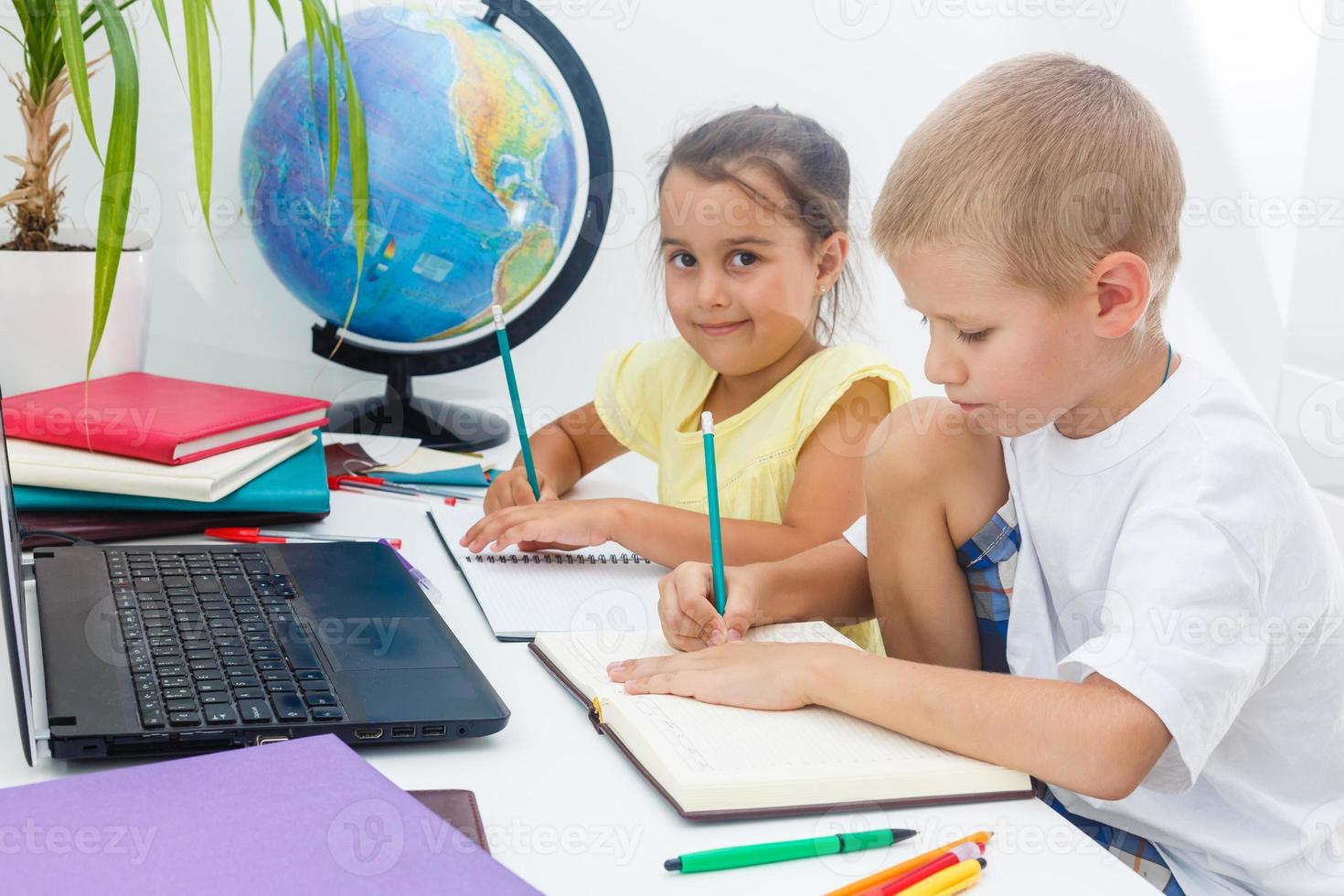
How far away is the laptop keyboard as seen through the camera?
22.5 inches

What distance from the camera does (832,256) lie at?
1211 mm

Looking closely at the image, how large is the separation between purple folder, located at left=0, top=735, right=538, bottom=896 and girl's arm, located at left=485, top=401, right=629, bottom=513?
583mm

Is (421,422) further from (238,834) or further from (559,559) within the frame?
(238,834)

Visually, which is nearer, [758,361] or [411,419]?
[758,361]

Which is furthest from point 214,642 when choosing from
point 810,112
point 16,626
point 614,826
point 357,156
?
point 810,112

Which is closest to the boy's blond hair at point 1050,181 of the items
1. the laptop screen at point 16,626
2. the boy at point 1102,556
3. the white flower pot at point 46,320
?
the boy at point 1102,556

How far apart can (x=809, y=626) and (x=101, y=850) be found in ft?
1.46

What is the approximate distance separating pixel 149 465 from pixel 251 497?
76 millimetres

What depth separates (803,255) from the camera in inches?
46.6

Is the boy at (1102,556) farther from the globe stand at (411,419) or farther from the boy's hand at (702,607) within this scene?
the globe stand at (411,419)

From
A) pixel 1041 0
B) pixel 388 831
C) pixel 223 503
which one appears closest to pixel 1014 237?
pixel 388 831

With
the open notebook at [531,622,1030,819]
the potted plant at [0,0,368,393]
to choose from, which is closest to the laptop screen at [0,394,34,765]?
the open notebook at [531,622,1030,819]

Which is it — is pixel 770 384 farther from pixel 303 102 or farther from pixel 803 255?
pixel 303 102

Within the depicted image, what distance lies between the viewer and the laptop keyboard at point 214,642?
573mm
